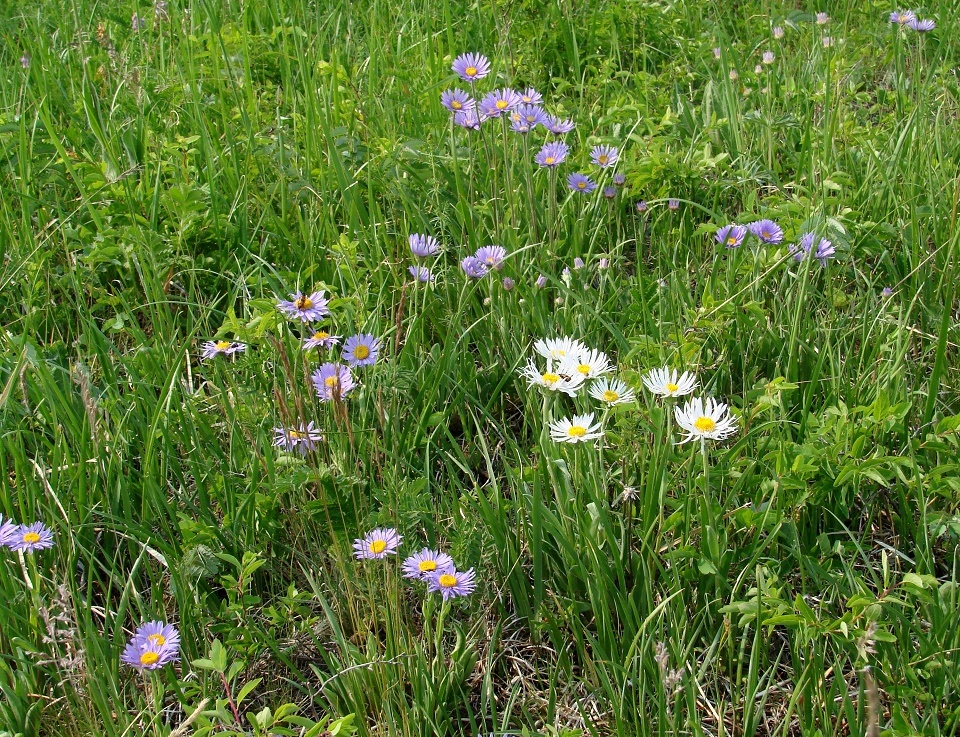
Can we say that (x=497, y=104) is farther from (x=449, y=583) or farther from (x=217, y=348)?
(x=449, y=583)

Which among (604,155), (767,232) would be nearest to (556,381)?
(767,232)

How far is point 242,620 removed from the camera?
1506 millimetres

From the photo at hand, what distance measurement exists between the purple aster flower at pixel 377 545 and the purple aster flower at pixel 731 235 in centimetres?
108

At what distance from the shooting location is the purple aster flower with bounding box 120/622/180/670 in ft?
4.35

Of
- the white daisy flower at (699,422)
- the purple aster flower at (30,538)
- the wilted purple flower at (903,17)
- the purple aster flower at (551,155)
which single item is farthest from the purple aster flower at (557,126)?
the purple aster flower at (30,538)

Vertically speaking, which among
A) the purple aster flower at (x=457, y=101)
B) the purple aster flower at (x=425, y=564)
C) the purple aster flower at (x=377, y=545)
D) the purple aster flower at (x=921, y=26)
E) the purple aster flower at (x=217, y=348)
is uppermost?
the purple aster flower at (x=921, y=26)

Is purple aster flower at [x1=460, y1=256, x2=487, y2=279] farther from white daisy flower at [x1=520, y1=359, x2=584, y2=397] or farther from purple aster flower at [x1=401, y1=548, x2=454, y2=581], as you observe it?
purple aster flower at [x1=401, y1=548, x2=454, y2=581]

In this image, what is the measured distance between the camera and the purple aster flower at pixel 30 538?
4.83ft

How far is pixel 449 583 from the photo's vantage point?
1427mm

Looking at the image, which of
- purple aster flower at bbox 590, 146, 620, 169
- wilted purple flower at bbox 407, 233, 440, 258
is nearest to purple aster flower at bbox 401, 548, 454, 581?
wilted purple flower at bbox 407, 233, 440, 258

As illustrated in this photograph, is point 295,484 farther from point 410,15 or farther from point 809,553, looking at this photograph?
point 410,15

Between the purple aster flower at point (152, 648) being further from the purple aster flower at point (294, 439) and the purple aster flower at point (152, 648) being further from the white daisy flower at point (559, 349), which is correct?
the white daisy flower at point (559, 349)

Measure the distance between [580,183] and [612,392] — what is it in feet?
2.98

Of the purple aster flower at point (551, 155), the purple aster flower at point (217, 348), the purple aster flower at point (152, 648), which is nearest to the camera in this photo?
the purple aster flower at point (152, 648)
